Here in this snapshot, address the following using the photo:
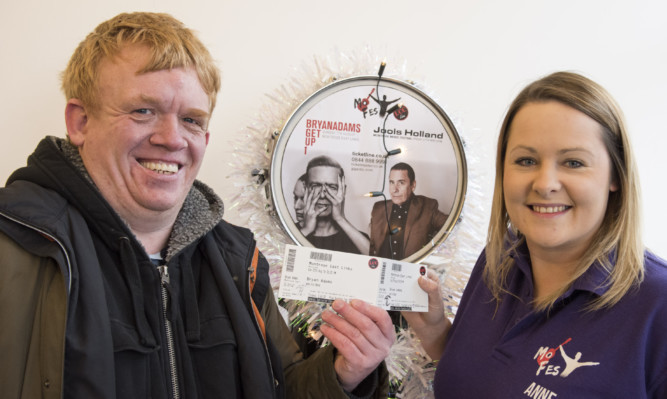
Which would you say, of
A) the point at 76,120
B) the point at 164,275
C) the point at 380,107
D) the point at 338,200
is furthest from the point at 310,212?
the point at 76,120

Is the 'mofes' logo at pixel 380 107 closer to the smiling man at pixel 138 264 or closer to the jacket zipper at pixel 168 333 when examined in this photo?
the smiling man at pixel 138 264

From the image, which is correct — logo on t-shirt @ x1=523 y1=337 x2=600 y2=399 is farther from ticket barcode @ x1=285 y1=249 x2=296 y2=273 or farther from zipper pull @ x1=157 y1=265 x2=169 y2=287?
zipper pull @ x1=157 y1=265 x2=169 y2=287

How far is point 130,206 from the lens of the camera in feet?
3.40

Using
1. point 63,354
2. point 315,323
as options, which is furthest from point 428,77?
point 63,354

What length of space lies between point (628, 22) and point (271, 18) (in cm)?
137

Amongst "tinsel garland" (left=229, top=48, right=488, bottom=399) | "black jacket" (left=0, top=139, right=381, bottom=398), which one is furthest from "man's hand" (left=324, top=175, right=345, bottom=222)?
"black jacket" (left=0, top=139, right=381, bottom=398)

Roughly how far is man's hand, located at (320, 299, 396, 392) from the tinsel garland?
22 cm

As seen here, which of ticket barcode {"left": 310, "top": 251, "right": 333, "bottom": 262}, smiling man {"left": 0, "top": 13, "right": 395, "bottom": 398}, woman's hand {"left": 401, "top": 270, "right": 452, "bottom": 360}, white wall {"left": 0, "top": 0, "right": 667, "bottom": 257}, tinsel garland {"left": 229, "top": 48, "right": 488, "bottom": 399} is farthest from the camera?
white wall {"left": 0, "top": 0, "right": 667, "bottom": 257}

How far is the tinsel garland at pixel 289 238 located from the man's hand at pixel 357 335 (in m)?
0.22

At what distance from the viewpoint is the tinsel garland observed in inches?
56.1

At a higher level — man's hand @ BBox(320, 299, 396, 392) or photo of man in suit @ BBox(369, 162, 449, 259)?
photo of man in suit @ BBox(369, 162, 449, 259)

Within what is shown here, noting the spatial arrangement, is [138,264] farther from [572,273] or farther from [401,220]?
[572,273]

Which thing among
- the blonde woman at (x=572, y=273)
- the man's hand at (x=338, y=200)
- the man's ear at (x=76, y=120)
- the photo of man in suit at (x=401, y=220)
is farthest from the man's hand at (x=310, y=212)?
the man's ear at (x=76, y=120)

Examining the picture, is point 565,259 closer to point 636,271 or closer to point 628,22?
point 636,271
